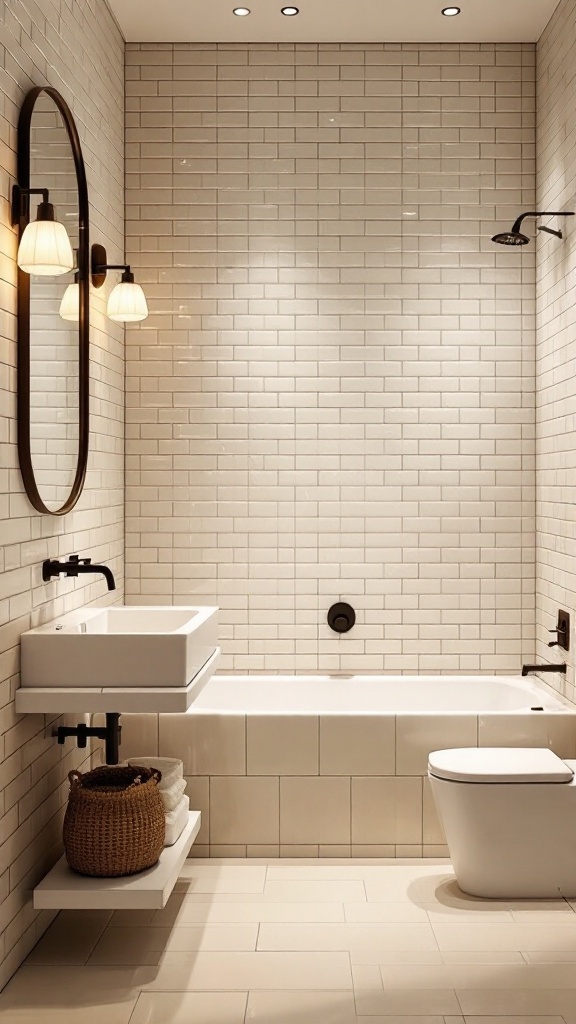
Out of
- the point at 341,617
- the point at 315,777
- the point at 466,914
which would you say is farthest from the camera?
the point at 341,617

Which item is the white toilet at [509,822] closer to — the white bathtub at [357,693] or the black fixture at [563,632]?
the black fixture at [563,632]

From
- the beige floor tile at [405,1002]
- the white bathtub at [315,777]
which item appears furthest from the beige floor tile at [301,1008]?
the white bathtub at [315,777]

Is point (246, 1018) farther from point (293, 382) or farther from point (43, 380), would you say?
point (293, 382)

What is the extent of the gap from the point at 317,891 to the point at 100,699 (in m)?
1.20

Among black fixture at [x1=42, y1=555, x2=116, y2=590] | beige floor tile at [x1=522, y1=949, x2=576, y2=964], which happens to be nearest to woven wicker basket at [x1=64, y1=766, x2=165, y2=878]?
black fixture at [x1=42, y1=555, x2=116, y2=590]

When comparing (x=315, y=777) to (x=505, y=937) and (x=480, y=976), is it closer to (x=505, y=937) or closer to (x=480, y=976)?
(x=505, y=937)

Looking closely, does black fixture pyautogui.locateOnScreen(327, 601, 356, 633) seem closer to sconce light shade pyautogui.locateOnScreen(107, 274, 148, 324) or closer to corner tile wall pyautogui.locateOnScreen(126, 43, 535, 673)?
corner tile wall pyautogui.locateOnScreen(126, 43, 535, 673)

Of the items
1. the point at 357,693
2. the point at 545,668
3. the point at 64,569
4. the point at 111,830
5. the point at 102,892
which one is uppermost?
the point at 64,569

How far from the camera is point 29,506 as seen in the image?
2945mm

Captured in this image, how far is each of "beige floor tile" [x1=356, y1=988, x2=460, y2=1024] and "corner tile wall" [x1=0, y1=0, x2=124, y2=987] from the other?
1.03m

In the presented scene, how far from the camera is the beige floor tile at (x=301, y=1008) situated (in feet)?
8.50

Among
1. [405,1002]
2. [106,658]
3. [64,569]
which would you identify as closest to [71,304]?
[64,569]

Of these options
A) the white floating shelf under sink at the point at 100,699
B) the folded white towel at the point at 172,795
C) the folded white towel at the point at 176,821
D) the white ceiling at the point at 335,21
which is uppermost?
the white ceiling at the point at 335,21

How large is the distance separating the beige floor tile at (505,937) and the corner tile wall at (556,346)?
3.23ft
